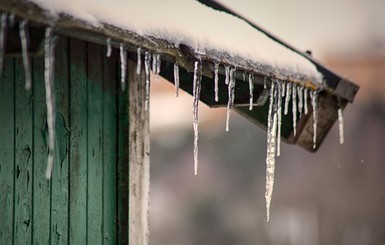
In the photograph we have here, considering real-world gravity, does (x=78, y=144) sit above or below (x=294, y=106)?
below

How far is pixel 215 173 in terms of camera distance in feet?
78.8

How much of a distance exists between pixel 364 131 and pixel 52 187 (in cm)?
1876

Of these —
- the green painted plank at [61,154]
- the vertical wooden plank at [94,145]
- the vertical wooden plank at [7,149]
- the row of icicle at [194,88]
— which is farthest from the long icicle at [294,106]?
the vertical wooden plank at [7,149]

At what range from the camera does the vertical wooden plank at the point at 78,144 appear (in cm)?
442

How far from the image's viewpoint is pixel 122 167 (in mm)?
4832

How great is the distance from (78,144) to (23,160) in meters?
0.53

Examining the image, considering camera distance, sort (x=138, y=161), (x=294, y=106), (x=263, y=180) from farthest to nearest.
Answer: (x=263, y=180) → (x=294, y=106) → (x=138, y=161)

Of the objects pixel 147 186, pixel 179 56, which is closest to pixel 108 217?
pixel 147 186

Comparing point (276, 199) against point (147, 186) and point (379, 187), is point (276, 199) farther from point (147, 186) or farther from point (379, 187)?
point (147, 186)

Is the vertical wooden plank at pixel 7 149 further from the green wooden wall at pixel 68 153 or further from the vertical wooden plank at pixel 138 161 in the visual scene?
the vertical wooden plank at pixel 138 161

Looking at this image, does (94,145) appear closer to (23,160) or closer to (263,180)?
(23,160)

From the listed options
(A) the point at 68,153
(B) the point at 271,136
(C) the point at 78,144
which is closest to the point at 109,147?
(C) the point at 78,144

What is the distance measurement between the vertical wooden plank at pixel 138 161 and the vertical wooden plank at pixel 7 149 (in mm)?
1073

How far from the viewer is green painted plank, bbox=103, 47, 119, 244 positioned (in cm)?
474
